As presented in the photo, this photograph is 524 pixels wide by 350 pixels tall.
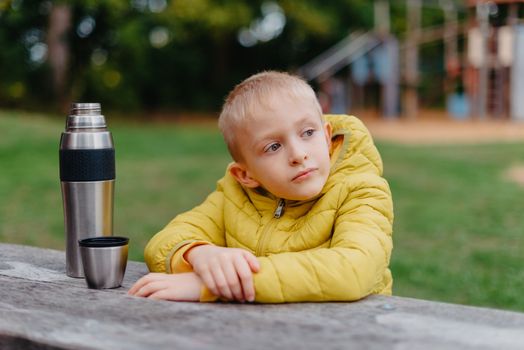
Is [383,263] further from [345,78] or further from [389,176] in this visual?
[345,78]

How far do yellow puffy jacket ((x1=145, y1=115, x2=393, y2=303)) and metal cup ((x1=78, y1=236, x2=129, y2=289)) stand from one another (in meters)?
0.13

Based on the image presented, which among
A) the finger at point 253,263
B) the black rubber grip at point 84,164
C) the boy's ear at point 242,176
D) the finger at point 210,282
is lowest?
the finger at point 210,282

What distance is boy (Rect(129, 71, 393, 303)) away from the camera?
5.36ft

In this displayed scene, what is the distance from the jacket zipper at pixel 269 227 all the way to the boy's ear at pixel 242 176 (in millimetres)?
76

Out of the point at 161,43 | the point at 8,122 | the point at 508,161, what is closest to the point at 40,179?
the point at 8,122

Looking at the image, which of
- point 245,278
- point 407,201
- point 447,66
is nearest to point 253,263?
point 245,278

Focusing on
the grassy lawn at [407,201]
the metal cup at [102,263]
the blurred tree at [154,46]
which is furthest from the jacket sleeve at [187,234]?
the blurred tree at [154,46]

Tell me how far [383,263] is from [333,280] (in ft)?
0.58

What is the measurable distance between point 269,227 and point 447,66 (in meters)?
19.2

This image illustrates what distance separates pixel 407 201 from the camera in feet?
24.4

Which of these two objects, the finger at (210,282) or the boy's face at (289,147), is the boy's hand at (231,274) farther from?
the boy's face at (289,147)

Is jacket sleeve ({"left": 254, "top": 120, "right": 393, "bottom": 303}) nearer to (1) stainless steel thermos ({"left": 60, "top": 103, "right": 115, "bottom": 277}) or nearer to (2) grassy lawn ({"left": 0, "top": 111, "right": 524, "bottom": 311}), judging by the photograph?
(1) stainless steel thermos ({"left": 60, "top": 103, "right": 115, "bottom": 277})

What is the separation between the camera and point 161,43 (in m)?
22.3

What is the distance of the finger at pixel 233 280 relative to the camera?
162 cm
